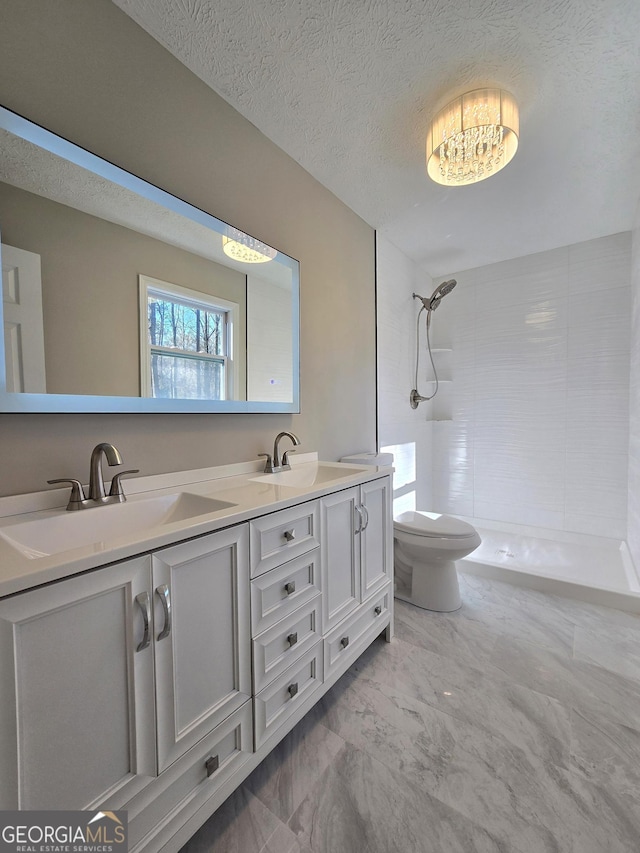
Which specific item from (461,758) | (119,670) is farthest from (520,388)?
(119,670)

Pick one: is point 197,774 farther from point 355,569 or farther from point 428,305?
point 428,305

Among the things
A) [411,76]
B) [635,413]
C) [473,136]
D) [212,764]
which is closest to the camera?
[212,764]

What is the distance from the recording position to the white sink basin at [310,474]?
1.52 m

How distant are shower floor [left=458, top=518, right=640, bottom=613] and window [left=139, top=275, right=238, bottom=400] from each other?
6.58ft

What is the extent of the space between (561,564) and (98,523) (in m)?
2.69

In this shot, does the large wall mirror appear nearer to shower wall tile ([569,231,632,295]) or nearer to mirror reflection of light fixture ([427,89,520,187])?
mirror reflection of light fixture ([427,89,520,187])

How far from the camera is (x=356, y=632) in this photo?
1414 millimetres

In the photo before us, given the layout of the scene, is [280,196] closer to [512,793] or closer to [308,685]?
[308,685]

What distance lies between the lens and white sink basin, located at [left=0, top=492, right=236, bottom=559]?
0.82 meters

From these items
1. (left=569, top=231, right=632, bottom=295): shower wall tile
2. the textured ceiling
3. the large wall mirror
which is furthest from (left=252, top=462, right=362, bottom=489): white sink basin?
(left=569, top=231, right=632, bottom=295): shower wall tile

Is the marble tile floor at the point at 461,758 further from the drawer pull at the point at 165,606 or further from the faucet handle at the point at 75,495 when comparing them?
the faucet handle at the point at 75,495

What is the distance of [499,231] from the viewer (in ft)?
8.02

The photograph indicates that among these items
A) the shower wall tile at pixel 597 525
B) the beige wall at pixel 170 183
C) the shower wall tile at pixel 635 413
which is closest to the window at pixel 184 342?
the beige wall at pixel 170 183

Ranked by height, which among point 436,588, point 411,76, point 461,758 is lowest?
point 461,758
